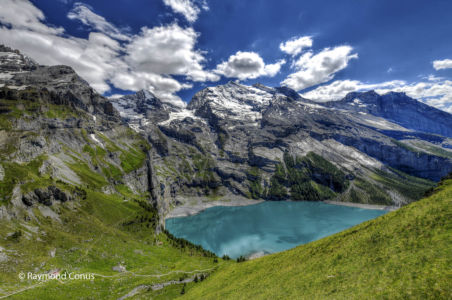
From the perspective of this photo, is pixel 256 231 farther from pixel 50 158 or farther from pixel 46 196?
pixel 50 158

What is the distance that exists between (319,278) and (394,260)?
27.2 feet

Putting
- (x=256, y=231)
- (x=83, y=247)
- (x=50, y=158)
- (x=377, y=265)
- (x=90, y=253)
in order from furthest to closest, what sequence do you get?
(x=256, y=231) < (x=50, y=158) < (x=83, y=247) < (x=90, y=253) < (x=377, y=265)

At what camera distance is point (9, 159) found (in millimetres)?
95688

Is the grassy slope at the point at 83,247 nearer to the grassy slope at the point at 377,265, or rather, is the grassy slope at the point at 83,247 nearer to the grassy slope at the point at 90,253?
the grassy slope at the point at 90,253

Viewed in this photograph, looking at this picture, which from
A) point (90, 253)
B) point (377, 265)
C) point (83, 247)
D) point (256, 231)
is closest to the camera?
point (377, 265)

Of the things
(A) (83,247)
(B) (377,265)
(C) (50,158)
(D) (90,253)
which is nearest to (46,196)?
(A) (83,247)

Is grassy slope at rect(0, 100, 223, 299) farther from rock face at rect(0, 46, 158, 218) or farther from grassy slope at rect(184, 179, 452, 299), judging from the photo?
grassy slope at rect(184, 179, 452, 299)

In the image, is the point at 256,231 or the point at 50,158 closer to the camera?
the point at 50,158

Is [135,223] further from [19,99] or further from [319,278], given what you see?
[19,99]

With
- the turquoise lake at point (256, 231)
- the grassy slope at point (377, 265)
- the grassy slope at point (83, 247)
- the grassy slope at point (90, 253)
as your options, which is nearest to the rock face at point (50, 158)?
the grassy slope at point (83, 247)

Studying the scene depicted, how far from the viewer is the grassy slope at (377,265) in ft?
49.0

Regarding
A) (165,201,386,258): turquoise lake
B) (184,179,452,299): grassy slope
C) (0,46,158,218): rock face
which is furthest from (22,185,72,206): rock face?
(165,201,386,258): turquoise lake

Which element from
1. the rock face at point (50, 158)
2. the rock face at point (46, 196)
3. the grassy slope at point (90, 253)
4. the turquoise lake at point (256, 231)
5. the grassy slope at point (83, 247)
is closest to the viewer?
the grassy slope at point (90, 253)

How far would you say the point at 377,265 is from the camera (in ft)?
64.3
